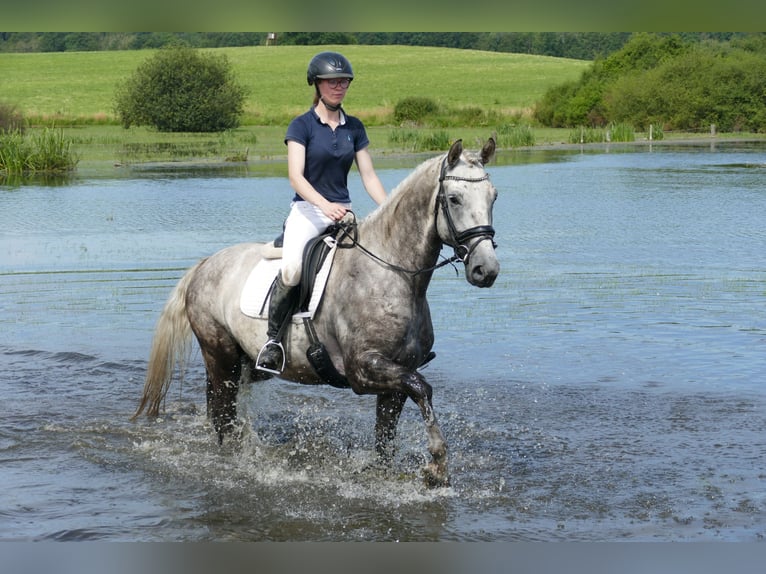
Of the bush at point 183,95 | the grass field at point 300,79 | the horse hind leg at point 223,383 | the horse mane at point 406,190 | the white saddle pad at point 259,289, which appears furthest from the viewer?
the grass field at point 300,79

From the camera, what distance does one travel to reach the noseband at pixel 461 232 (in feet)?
17.7

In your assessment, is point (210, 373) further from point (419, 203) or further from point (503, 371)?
point (503, 371)

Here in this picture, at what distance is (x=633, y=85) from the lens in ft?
201

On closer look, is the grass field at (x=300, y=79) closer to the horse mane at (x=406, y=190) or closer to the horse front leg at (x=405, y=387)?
the horse mane at (x=406, y=190)

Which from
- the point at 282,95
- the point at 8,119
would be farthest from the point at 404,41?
the point at 8,119

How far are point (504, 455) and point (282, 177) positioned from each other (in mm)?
26120

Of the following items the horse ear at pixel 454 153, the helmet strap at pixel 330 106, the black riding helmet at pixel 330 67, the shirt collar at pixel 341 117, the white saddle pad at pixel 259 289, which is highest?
the black riding helmet at pixel 330 67

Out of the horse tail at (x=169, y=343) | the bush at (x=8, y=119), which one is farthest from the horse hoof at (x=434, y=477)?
the bush at (x=8, y=119)

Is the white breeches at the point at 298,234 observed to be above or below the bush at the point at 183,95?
below

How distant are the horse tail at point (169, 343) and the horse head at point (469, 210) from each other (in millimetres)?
2745

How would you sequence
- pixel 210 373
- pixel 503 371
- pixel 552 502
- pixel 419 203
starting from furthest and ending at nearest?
pixel 503 371 < pixel 210 373 < pixel 552 502 < pixel 419 203

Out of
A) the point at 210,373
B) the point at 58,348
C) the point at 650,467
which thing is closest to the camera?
the point at 650,467

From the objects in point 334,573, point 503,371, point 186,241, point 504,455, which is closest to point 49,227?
point 186,241

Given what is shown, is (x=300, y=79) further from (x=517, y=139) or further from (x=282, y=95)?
(x=517, y=139)
